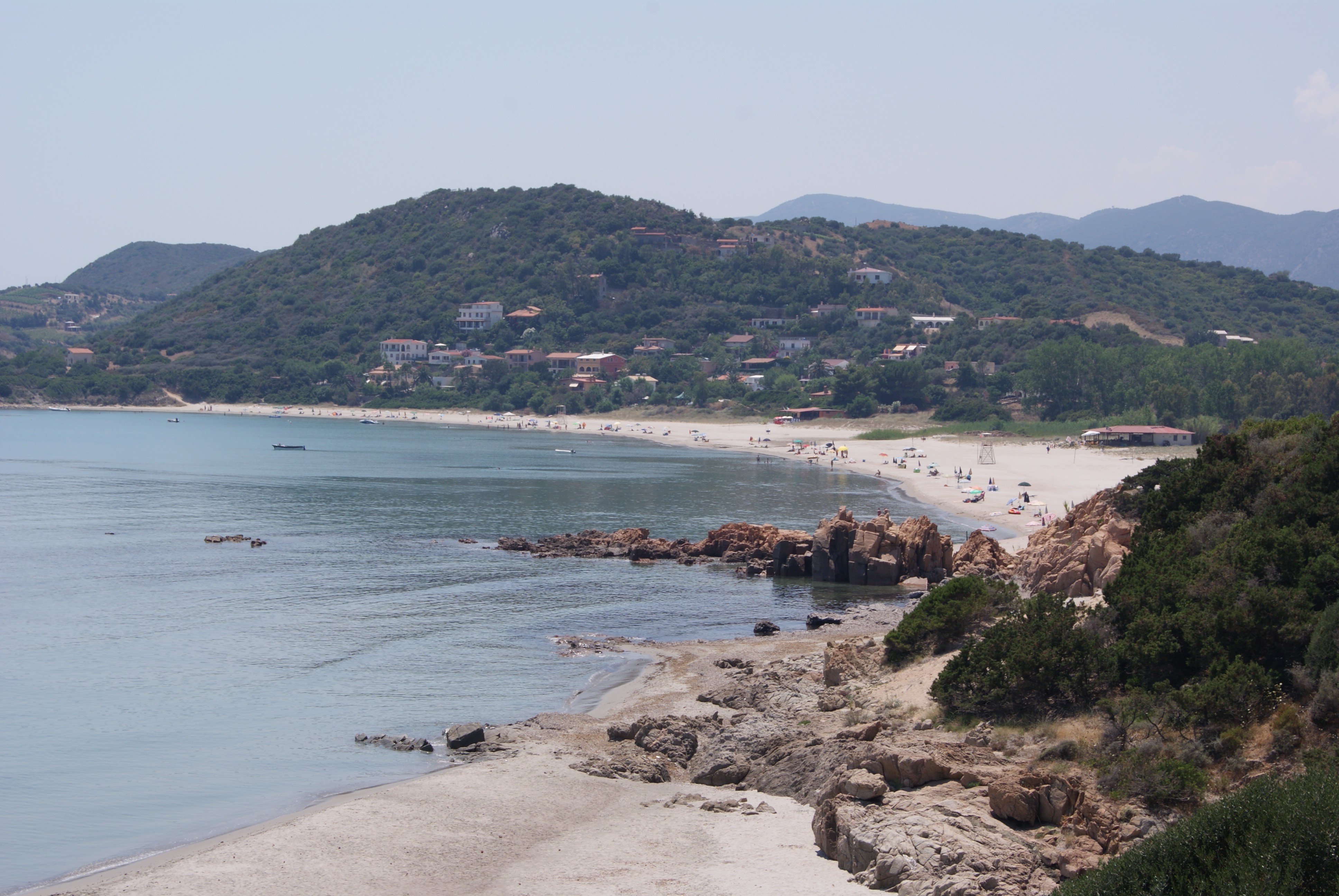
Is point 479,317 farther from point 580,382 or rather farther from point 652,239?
point 652,239

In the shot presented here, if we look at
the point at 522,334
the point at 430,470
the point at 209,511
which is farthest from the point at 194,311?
the point at 209,511

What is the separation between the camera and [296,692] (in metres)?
26.1

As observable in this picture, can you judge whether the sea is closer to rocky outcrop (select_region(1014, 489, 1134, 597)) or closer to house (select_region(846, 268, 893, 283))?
rocky outcrop (select_region(1014, 489, 1134, 597))

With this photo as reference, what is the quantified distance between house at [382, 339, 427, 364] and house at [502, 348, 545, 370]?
15.8m

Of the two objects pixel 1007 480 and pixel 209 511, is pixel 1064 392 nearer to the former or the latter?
pixel 1007 480

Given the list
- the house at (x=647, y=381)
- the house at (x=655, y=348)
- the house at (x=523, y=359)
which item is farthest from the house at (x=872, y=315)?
the house at (x=523, y=359)

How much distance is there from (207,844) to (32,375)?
574ft

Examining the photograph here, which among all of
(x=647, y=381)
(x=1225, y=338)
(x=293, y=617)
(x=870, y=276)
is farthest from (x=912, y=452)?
(x=870, y=276)

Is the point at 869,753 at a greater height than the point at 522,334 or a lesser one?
lesser

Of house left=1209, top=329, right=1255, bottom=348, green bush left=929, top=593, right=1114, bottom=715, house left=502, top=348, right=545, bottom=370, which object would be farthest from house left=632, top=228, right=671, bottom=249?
green bush left=929, top=593, right=1114, bottom=715

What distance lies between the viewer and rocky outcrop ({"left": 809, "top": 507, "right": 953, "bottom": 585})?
41.2 meters

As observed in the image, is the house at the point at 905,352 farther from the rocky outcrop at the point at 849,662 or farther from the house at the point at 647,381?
the rocky outcrop at the point at 849,662

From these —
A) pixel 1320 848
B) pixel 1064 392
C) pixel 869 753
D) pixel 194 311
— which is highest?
pixel 194 311

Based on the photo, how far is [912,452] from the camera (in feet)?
300
